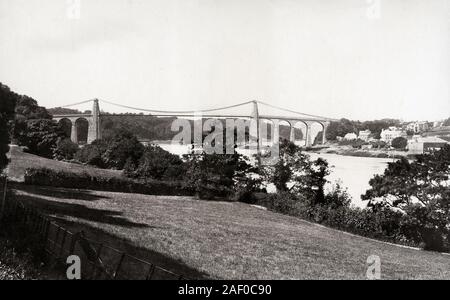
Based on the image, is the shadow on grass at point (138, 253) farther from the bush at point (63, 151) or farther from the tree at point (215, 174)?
the bush at point (63, 151)

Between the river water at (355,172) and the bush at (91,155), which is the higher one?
the bush at (91,155)

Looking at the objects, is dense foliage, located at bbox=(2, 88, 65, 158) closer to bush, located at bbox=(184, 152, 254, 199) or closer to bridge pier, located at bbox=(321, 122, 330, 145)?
bush, located at bbox=(184, 152, 254, 199)

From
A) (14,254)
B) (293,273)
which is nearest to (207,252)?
(293,273)

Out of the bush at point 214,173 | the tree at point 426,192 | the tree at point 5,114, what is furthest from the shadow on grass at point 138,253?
the bush at point 214,173

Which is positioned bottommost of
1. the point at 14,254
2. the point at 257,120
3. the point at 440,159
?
the point at 14,254

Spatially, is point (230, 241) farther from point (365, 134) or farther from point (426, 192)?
point (365, 134)

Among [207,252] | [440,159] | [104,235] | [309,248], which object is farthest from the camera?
[440,159]
